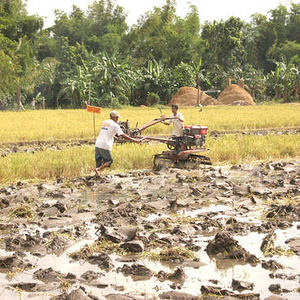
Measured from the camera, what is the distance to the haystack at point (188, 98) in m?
31.5

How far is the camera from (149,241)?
15.2ft

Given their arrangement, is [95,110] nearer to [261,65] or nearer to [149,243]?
[149,243]

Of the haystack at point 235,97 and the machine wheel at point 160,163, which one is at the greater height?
the haystack at point 235,97

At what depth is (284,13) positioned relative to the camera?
4775 centimetres

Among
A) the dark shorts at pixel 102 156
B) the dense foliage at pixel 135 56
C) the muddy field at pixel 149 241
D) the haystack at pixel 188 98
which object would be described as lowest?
the muddy field at pixel 149 241

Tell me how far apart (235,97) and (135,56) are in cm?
1122

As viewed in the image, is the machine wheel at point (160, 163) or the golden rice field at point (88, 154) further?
the machine wheel at point (160, 163)

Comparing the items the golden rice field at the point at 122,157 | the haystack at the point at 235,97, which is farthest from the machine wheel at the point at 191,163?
the haystack at the point at 235,97

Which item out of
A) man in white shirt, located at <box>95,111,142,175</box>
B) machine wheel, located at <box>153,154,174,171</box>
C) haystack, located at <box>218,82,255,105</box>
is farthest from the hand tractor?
haystack, located at <box>218,82,255,105</box>

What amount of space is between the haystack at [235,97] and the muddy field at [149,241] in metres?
25.2

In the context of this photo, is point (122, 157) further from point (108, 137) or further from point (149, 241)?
point (149, 241)

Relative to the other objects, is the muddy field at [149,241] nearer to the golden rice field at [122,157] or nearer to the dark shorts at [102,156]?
the dark shorts at [102,156]

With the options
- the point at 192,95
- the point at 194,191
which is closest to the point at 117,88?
the point at 192,95

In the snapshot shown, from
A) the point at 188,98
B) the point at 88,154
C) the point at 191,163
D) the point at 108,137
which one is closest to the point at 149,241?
the point at 108,137
